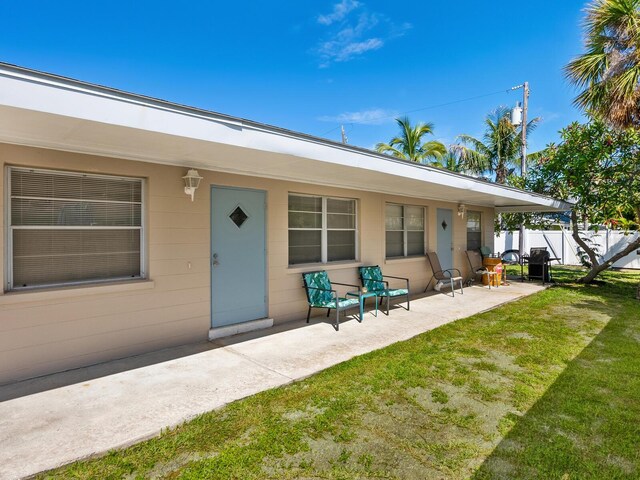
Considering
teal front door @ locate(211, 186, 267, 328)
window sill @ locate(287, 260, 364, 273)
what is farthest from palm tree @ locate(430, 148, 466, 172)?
teal front door @ locate(211, 186, 267, 328)

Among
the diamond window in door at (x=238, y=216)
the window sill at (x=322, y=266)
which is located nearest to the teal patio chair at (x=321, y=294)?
the window sill at (x=322, y=266)

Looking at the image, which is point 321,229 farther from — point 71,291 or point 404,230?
point 71,291

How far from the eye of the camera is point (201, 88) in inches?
515

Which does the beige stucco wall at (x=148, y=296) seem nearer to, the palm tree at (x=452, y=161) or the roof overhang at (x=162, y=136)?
the roof overhang at (x=162, y=136)

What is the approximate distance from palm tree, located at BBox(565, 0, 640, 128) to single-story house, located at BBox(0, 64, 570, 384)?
14.7 ft

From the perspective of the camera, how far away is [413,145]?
1694 cm

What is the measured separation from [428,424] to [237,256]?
10.9 ft

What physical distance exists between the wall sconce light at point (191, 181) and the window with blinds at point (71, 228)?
519 millimetres

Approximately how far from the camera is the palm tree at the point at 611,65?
7145 millimetres

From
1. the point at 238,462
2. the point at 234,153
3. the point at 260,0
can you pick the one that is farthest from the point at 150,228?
the point at 260,0

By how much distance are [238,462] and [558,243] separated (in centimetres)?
1786

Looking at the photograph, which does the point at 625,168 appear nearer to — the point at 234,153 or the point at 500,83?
the point at 234,153

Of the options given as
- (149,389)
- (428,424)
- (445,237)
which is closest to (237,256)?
(149,389)

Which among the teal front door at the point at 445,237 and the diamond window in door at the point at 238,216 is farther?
the teal front door at the point at 445,237
